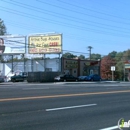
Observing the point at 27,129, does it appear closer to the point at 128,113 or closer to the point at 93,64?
the point at 128,113

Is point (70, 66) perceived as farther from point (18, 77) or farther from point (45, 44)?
point (18, 77)

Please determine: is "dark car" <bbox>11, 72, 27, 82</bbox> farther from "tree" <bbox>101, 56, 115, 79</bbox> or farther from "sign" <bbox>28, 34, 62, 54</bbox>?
"tree" <bbox>101, 56, 115, 79</bbox>

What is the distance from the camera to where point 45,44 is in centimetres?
5291

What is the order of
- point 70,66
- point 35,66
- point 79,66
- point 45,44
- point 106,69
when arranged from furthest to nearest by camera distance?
point 106,69 → point 79,66 → point 70,66 → point 35,66 → point 45,44

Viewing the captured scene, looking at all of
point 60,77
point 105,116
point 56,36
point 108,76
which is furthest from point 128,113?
point 108,76

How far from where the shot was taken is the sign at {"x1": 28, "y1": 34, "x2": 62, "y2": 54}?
2046 inches

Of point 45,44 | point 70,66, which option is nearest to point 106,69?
point 70,66

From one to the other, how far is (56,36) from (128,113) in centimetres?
4238

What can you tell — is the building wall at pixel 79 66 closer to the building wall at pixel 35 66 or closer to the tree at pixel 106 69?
the building wall at pixel 35 66

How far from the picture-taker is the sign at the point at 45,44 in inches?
2046

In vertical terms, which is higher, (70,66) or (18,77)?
(70,66)

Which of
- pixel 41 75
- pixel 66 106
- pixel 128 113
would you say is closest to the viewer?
pixel 128 113

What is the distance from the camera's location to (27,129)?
24.8 ft

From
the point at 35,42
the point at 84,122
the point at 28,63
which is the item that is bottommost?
the point at 84,122
